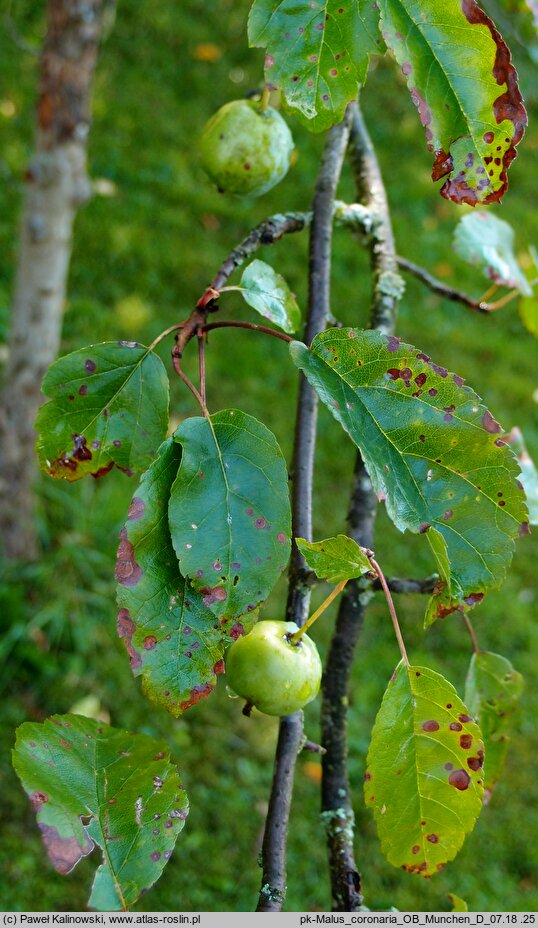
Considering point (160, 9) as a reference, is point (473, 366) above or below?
below

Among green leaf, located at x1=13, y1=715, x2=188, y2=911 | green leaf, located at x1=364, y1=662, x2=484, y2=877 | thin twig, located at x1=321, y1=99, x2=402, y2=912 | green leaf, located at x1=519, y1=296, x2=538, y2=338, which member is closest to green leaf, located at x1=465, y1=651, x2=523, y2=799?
thin twig, located at x1=321, y1=99, x2=402, y2=912

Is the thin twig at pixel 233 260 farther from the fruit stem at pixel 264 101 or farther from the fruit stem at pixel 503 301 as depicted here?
the fruit stem at pixel 503 301

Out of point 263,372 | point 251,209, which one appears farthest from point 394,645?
point 251,209

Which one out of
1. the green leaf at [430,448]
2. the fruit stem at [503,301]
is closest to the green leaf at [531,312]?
the fruit stem at [503,301]

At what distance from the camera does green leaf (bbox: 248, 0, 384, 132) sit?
605 mm

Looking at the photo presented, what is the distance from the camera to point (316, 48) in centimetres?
61

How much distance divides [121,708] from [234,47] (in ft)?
10.1

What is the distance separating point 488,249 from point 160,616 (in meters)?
0.74

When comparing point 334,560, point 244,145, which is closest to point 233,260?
point 244,145

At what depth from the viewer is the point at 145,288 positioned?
10.0ft

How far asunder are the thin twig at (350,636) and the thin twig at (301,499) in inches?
4.2

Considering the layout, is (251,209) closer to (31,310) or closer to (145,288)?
(145,288)

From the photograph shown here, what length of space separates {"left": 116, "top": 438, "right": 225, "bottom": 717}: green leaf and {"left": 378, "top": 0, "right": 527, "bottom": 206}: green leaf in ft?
1.02

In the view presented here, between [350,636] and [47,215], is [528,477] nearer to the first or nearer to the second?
[350,636]
